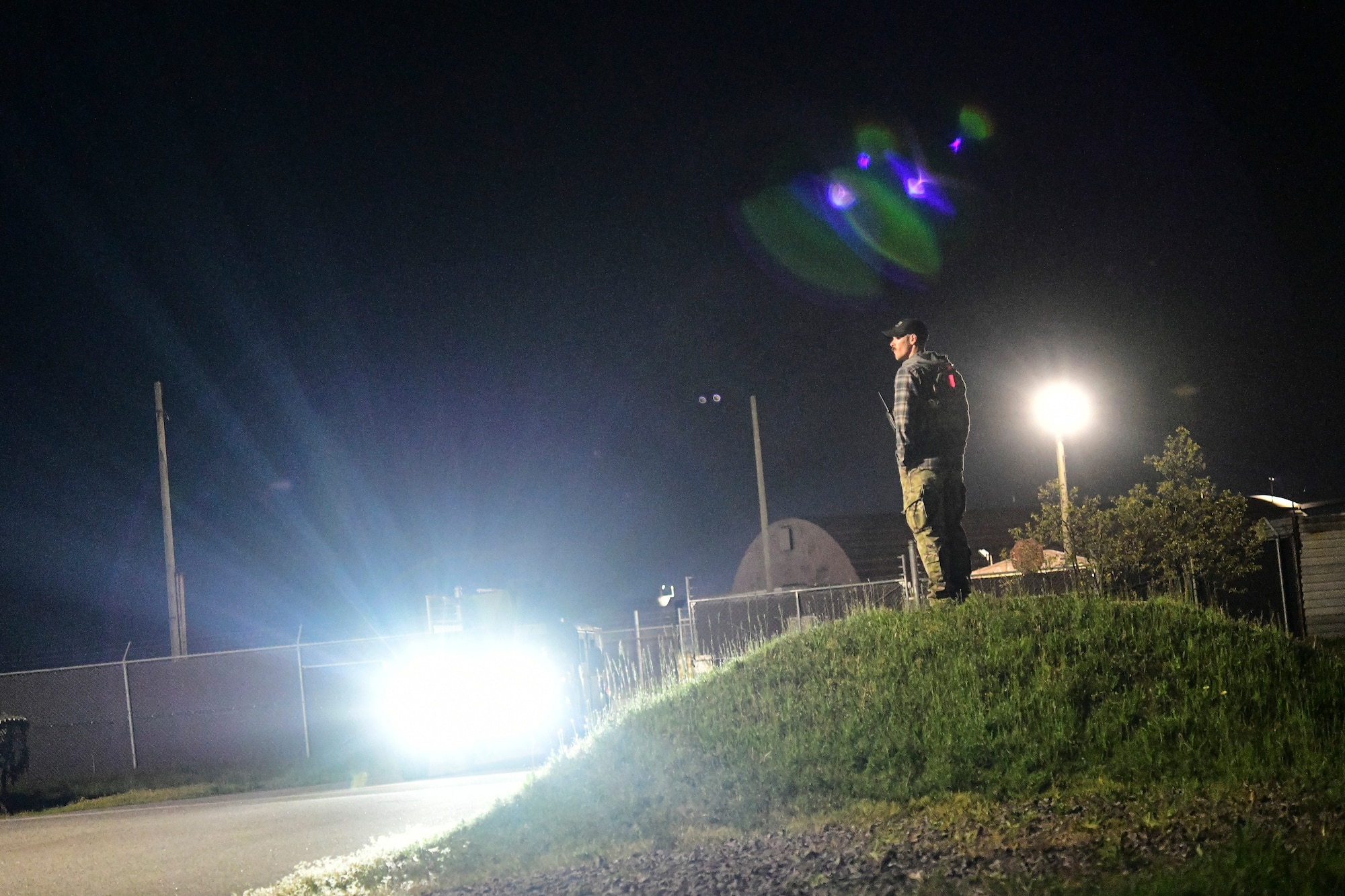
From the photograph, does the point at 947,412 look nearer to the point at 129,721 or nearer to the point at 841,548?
the point at 129,721

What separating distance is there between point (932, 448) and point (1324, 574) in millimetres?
17735

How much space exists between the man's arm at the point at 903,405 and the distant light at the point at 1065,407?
477 inches

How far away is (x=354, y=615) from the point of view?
40281 mm

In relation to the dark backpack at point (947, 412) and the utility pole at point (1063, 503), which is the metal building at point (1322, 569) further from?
the dark backpack at point (947, 412)

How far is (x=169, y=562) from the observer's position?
22.6m

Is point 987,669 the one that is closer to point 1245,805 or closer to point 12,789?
point 1245,805

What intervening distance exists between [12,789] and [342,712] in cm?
573

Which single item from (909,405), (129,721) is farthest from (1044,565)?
(129,721)

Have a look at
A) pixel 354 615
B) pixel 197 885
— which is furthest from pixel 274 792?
pixel 354 615

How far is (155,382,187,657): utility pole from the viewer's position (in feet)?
73.3

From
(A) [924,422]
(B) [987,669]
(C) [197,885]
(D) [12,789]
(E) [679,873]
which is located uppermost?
(A) [924,422]

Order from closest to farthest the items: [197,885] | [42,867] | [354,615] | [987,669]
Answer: [987,669] → [197,885] → [42,867] → [354,615]

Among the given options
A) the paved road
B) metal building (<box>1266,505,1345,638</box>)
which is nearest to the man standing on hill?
the paved road

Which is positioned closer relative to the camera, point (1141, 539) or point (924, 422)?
point (924, 422)
